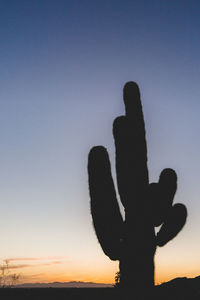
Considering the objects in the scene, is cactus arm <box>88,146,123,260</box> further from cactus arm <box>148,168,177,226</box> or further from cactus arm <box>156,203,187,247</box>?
cactus arm <box>156,203,187,247</box>

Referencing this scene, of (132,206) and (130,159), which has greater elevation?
(130,159)

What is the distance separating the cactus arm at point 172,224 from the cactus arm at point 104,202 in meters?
1.22

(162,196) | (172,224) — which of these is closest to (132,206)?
(162,196)

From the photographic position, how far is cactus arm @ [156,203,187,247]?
11625 millimetres

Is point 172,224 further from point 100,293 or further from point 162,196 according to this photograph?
point 100,293

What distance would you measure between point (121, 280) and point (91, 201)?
2.29 metres

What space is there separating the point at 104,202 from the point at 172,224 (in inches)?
80.1

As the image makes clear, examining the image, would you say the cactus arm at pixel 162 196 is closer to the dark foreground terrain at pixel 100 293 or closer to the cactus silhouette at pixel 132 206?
the cactus silhouette at pixel 132 206

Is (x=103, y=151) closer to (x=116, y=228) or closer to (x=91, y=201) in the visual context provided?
(x=91, y=201)

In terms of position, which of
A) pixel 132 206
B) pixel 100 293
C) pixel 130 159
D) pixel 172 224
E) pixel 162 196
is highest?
pixel 130 159

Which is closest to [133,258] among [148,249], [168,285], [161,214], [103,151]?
[148,249]

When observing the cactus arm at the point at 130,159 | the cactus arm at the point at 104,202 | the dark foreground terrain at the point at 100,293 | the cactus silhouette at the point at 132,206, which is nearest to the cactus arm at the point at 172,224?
the cactus silhouette at the point at 132,206

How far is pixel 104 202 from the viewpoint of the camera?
11094mm

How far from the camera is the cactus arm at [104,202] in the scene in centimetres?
1112
